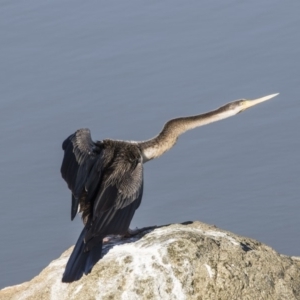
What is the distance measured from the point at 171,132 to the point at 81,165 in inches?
37.0

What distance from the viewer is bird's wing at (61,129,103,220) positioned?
6375mm

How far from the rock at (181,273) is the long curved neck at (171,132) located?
1120 mm

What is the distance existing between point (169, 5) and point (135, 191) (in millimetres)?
6678

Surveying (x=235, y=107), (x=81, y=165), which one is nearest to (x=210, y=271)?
(x=81, y=165)

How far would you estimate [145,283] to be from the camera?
561 cm

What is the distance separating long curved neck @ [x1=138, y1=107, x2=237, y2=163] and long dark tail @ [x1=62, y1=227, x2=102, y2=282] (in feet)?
4.05

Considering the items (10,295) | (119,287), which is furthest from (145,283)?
(10,295)

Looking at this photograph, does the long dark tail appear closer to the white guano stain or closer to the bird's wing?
the bird's wing

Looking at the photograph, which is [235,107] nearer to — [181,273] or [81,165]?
[81,165]

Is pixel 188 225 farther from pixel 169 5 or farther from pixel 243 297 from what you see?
pixel 169 5

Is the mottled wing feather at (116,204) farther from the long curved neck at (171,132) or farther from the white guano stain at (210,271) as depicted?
the white guano stain at (210,271)

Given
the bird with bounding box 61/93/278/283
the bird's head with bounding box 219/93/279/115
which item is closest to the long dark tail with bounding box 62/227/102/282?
the bird with bounding box 61/93/278/283

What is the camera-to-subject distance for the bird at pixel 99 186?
5.96 metres

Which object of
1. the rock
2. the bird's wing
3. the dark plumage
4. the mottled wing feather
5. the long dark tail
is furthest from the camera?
the bird's wing
